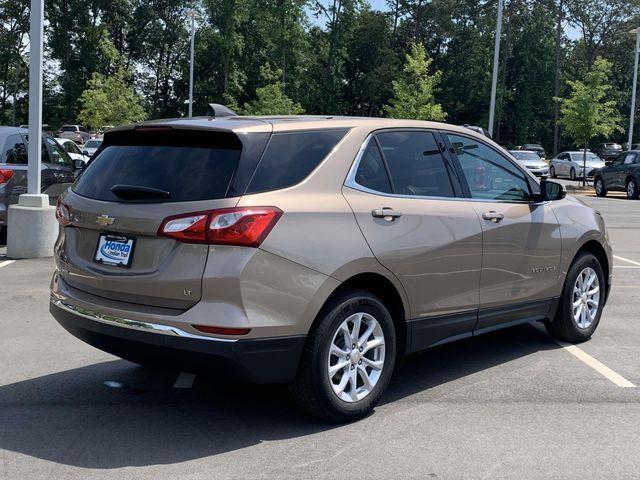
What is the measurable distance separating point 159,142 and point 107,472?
186 cm

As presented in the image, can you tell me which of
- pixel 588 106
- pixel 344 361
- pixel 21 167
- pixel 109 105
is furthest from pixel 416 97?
pixel 344 361

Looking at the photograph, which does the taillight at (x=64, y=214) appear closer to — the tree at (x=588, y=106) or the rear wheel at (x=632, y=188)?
the rear wheel at (x=632, y=188)

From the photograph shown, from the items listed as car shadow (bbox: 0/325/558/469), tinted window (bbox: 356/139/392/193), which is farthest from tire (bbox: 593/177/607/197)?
tinted window (bbox: 356/139/392/193)

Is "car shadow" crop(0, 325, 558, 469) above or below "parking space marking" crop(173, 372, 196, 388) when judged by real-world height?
above

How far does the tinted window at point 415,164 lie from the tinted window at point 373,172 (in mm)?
65

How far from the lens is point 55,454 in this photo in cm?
400

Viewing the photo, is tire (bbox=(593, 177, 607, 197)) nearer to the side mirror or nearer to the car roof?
the side mirror

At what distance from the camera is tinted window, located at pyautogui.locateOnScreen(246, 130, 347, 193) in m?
4.15

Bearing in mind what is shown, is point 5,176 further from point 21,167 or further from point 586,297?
point 586,297

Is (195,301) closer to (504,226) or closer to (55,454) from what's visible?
(55,454)

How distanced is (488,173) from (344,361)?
80.8 inches

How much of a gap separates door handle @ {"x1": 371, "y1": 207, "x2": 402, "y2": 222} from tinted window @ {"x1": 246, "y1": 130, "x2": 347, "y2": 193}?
46 cm

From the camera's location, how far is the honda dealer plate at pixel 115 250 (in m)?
4.21

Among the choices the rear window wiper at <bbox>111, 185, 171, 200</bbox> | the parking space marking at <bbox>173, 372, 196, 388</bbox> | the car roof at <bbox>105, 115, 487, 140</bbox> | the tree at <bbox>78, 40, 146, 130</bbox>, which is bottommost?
the parking space marking at <bbox>173, 372, 196, 388</bbox>
